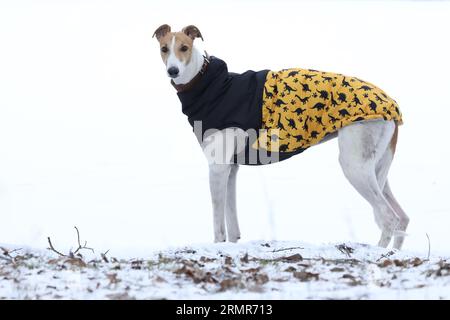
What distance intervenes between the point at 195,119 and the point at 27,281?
362cm

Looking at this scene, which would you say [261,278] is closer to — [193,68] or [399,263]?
[399,263]

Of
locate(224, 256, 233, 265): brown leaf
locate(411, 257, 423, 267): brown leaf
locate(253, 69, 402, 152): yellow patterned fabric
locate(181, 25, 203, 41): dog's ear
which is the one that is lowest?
locate(411, 257, 423, 267): brown leaf

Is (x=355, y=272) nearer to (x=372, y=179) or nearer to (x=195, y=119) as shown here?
(x=372, y=179)

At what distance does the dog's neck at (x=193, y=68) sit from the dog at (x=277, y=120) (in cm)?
1

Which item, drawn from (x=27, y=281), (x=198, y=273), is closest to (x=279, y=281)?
(x=198, y=273)

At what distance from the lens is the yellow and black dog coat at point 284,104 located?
28.4 ft

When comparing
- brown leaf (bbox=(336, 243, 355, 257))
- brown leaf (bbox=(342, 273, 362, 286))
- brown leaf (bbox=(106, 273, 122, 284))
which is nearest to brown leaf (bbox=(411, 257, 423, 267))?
brown leaf (bbox=(336, 243, 355, 257))

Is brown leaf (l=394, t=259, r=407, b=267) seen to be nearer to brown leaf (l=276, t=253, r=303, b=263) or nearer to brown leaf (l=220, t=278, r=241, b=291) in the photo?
brown leaf (l=276, t=253, r=303, b=263)

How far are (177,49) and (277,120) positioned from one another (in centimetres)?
160

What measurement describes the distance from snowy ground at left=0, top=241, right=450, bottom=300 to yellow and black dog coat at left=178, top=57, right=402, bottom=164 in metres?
1.51

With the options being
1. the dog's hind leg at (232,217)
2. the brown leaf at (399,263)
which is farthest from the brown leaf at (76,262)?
the brown leaf at (399,263)

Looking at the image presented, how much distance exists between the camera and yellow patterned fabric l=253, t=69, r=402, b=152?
339 inches

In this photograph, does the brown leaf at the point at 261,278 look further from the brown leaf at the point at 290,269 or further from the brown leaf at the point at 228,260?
the brown leaf at the point at 228,260

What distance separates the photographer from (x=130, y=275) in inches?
250
